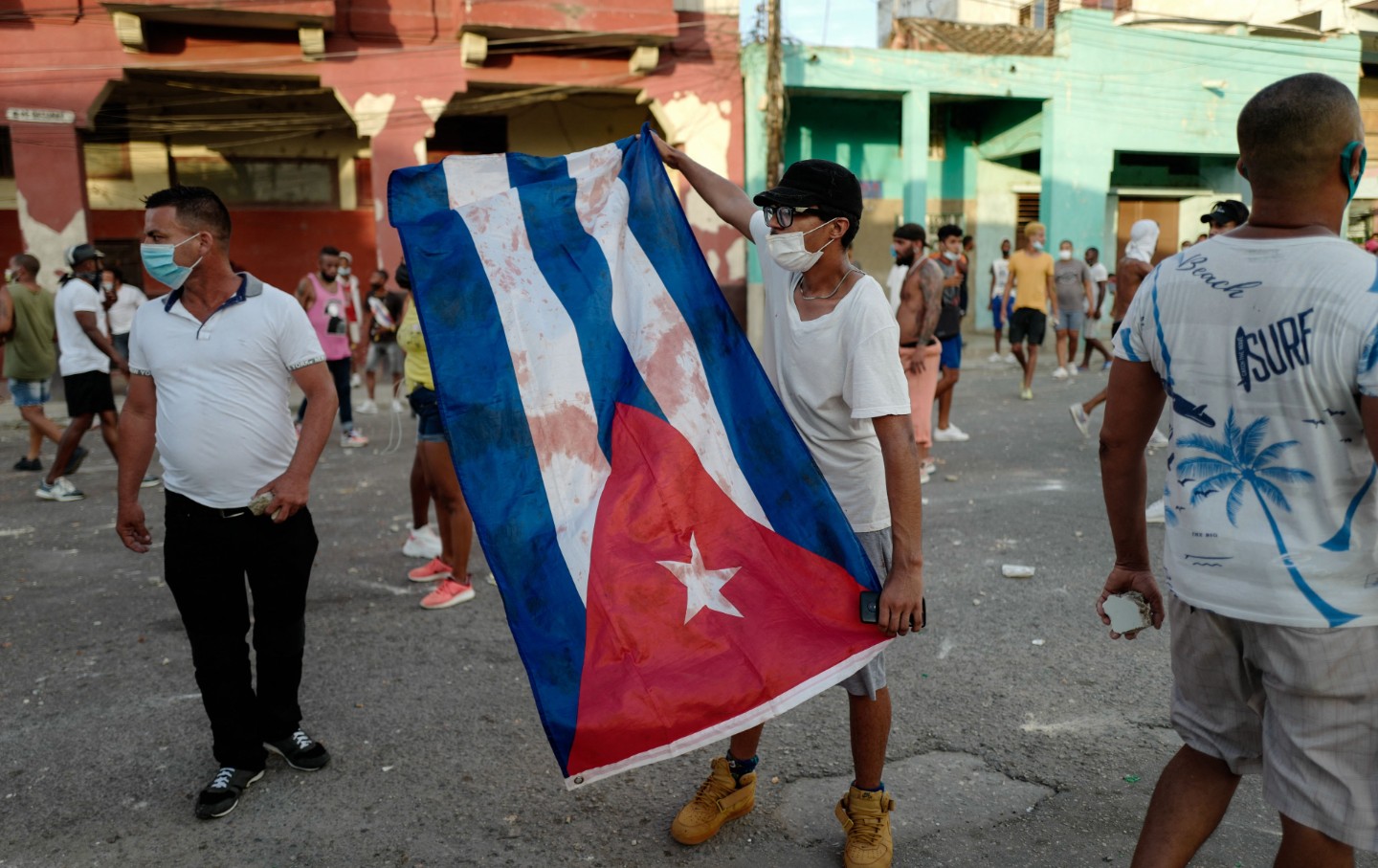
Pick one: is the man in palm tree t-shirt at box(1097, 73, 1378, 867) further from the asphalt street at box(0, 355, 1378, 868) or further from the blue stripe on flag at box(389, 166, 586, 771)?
the blue stripe on flag at box(389, 166, 586, 771)

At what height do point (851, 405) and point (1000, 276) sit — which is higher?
point (851, 405)

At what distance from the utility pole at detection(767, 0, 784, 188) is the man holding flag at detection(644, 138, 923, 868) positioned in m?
14.4

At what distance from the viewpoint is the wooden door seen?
74.4 feet

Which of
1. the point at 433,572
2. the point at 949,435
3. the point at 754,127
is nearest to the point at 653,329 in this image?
the point at 433,572

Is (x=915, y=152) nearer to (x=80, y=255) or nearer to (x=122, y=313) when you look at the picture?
(x=122, y=313)

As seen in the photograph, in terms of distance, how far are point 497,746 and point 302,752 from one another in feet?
2.11

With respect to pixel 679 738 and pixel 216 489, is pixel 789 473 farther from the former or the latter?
pixel 216 489

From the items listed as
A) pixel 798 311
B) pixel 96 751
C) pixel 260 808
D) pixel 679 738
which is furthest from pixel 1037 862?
pixel 96 751

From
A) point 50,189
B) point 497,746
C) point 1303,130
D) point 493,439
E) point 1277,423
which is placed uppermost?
point 1303,130

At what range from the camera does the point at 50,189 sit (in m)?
14.5

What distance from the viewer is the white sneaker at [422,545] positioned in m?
6.00

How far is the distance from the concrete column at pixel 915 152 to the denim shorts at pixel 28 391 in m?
14.7

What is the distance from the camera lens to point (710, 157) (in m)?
17.5

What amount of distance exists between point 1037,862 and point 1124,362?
146 cm
